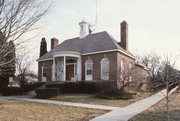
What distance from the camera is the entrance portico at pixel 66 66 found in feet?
87.3

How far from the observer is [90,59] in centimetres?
2623

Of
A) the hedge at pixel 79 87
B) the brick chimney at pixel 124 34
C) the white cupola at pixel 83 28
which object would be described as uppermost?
the white cupola at pixel 83 28

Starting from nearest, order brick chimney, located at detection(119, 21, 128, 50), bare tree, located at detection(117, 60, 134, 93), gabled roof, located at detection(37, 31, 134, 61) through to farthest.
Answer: bare tree, located at detection(117, 60, 134, 93), gabled roof, located at detection(37, 31, 134, 61), brick chimney, located at detection(119, 21, 128, 50)

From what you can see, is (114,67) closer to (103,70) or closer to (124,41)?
(103,70)

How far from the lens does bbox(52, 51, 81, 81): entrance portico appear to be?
26.6 metres

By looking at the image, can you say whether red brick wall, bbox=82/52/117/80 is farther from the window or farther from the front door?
the front door

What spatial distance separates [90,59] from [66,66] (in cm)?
425

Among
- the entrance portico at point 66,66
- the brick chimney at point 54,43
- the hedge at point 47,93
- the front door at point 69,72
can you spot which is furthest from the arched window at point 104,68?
the brick chimney at point 54,43

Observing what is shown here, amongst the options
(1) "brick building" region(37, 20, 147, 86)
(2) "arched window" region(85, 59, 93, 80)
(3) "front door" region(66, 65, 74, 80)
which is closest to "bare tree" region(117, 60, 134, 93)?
(1) "brick building" region(37, 20, 147, 86)

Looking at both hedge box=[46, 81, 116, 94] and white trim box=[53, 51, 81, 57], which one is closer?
hedge box=[46, 81, 116, 94]

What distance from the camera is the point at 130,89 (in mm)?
24859

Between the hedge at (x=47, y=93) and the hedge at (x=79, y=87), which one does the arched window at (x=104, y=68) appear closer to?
the hedge at (x=79, y=87)

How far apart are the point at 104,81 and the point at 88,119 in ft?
41.2

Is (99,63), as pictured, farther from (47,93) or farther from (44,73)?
(44,73)
